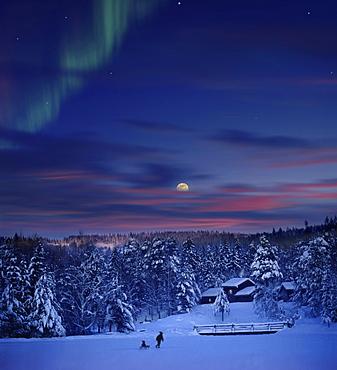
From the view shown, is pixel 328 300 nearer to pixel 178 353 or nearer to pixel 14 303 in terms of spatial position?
pixel 178 353

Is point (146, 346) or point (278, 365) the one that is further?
point (146, 346)

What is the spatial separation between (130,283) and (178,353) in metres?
42.4

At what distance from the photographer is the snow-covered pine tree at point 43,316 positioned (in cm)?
Answer: 3547

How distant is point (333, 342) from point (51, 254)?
1829 inches

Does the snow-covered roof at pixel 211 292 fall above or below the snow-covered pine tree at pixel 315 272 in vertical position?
below

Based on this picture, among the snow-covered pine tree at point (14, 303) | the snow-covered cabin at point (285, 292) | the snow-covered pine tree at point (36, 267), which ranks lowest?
the snow-covered cabin at point (285, 292)

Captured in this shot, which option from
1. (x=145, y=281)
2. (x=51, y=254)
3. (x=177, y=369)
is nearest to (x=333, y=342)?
(x=177, y=369)

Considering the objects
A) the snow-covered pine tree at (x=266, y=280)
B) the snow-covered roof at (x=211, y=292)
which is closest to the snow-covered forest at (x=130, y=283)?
the snow-covered pine tree at (x=266, y=280)

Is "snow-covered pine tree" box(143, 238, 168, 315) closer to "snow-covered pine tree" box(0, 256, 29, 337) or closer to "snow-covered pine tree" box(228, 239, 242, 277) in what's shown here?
"snow-covered pine tree" box(228, 239, 242, 277)

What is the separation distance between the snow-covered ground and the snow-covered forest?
32.5ft

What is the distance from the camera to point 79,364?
1961 cm

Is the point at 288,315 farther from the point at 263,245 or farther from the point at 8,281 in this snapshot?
the point at 8,281

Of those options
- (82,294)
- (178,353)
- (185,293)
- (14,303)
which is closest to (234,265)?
(185,293)

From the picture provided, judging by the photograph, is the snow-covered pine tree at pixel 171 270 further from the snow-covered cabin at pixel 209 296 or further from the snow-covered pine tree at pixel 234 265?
the snow-covered pine tree at pixel 234 265
